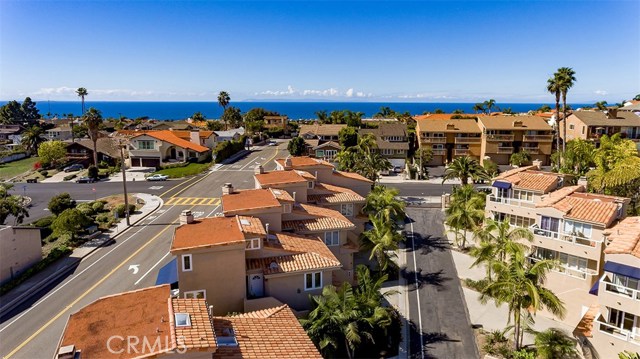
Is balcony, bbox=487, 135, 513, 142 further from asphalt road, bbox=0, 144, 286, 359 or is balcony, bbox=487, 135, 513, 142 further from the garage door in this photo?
the garage door

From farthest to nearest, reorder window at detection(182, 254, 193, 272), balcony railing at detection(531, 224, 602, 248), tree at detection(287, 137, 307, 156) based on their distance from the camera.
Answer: tree at detection(287, 137, 307, 156)
balcony railing at detection(531, 224, 602, 248)
window at detection(182, 254, 193, 272)

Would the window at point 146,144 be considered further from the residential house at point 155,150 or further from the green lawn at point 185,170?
the green lawn at point 185,170

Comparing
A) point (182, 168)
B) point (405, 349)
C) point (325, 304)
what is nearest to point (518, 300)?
point (405, 349)

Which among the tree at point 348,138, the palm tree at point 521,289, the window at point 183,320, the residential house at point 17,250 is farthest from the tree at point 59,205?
the tree at point 348,138

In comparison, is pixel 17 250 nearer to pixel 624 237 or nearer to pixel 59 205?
pixel 59 205

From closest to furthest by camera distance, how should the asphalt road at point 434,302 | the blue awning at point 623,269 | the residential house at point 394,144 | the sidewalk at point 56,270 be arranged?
the blue awning at point 623,269, the asphalt road at point 434,302, the sidewalk at point 56,270, the residential house at point 394,144

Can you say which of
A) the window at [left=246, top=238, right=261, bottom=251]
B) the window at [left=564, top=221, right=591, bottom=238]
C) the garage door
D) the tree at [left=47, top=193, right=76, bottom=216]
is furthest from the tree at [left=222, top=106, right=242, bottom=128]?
the window at [left=564, top=221, right=591, bottom=238]
